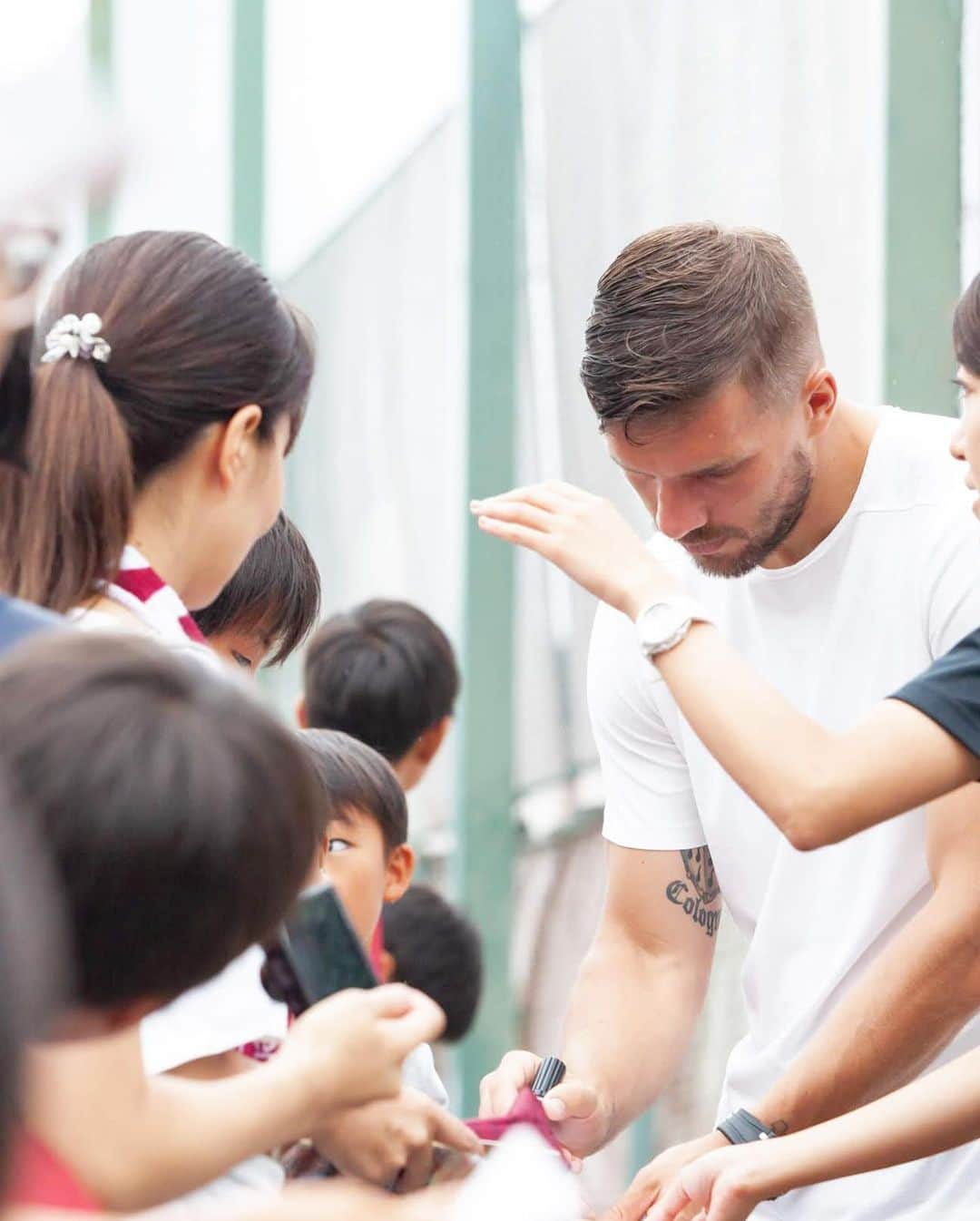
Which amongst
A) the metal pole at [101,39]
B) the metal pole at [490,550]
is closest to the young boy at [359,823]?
the metal pole at [490,550]

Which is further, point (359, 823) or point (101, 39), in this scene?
point (101, 39)

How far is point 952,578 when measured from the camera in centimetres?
243

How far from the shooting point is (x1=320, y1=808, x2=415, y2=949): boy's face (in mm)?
2719

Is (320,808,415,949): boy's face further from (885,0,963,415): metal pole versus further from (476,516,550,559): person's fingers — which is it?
(885,0,963,415): metal pole

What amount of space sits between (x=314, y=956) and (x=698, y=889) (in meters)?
1.21

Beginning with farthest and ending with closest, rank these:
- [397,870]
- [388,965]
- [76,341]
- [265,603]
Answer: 1. [388,965]
2. [397,870]
3. [265,603]
4. [76,341]

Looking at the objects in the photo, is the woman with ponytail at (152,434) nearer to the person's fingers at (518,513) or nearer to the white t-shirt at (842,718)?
the person's fingers at (518,513)

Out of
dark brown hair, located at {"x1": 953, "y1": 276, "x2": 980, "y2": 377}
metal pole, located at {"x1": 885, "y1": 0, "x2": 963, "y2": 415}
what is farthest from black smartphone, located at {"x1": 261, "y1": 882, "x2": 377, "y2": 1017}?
metal pole, located at {"x1": 885, "y1": 0, "x2": 963, "y2": 415}

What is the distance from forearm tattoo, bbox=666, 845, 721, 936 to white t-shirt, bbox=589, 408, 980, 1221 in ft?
0.27

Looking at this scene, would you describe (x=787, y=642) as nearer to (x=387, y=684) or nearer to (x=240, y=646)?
(x=240, y=646)

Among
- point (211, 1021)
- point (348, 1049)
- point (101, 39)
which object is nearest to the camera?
point (348, 1049)

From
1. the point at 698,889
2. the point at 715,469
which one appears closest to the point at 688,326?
the point at 715,469

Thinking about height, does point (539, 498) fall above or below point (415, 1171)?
above

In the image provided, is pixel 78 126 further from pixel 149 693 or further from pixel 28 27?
pixel 28 27
